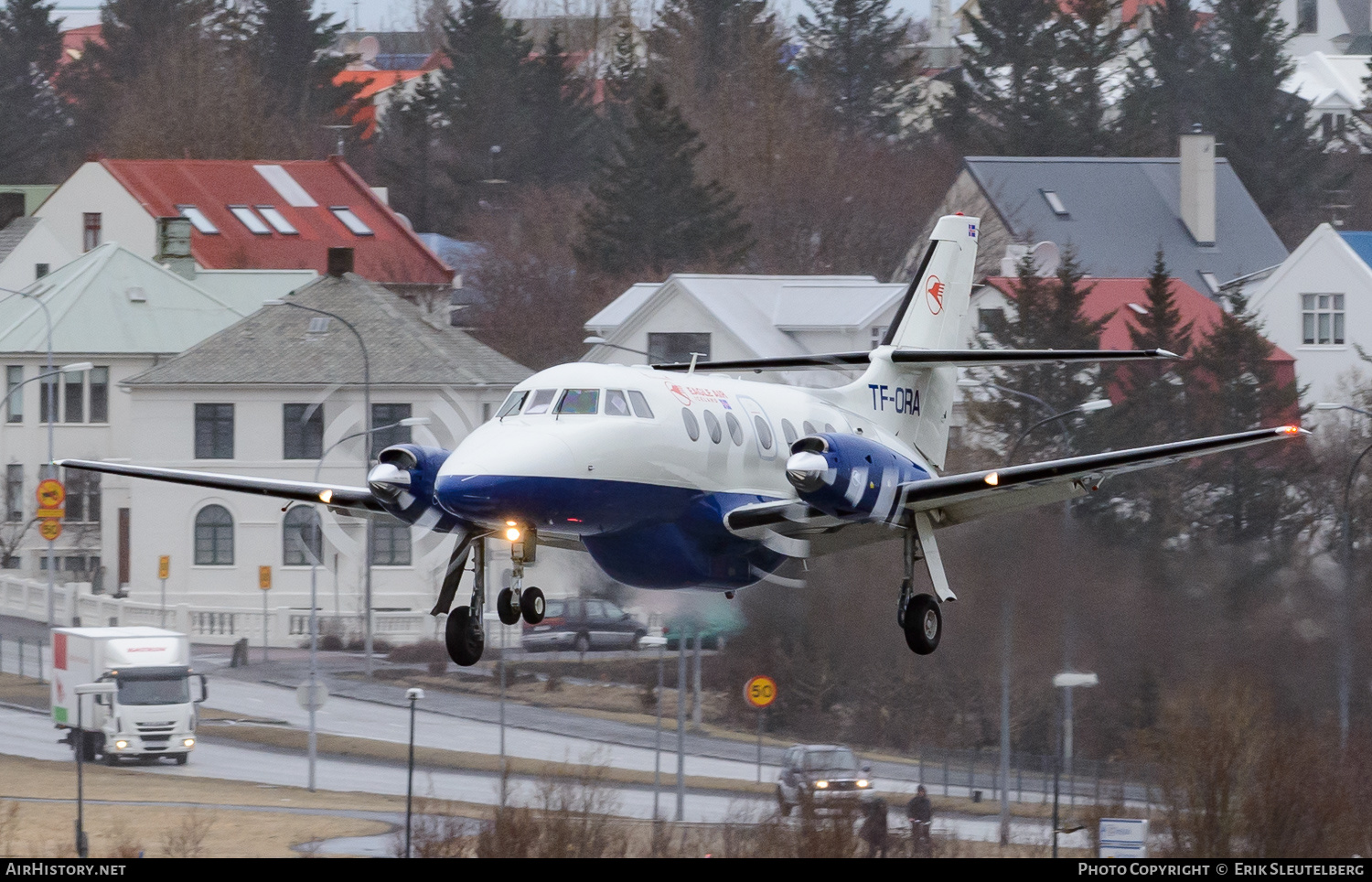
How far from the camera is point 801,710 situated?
172 ft

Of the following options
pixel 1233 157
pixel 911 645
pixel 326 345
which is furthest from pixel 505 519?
pixel 1233 157

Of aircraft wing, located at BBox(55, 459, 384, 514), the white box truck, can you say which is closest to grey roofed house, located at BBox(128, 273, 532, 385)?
the white box truck

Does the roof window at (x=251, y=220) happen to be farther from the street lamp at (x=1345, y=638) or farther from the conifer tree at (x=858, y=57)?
the street lamp at (x=1345, y=638)

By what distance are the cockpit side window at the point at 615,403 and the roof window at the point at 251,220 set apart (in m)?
66.5

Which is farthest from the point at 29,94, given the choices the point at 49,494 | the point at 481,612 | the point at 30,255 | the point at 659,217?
the point at 481,612

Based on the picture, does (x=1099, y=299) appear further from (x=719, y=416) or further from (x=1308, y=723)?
(x=719, y=416)

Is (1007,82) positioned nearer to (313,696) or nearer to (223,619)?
(223,619)

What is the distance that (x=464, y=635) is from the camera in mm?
25828

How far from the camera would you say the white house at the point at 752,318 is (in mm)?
67062

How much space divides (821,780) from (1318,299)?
3606cm

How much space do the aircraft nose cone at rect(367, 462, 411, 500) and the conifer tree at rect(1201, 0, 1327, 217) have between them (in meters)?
94.3

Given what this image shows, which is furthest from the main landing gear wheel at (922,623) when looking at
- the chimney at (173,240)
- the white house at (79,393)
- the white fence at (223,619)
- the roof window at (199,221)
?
the roof window at (199,221)

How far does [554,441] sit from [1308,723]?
2691 centimetres

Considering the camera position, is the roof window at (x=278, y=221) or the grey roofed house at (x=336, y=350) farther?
the roof window at (x=278, y=221)
